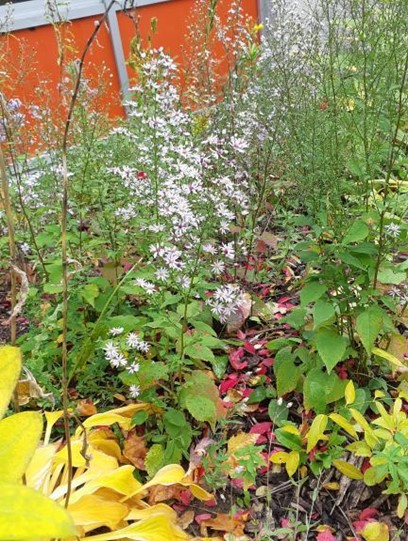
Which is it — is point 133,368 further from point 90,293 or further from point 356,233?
point 356,233

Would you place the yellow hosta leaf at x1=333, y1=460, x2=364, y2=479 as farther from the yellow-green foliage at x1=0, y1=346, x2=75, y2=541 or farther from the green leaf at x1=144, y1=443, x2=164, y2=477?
the yellow-green foliage at x1=0, y1=346, x2=75, y2=541

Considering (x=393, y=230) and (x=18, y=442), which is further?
(x=393, y=230)

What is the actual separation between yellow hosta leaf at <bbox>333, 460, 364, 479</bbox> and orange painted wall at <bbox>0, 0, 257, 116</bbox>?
3548 mm

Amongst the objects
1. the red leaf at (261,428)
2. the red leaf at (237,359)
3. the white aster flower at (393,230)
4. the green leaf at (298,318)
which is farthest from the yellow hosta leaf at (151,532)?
the white aster flower at (393,230)

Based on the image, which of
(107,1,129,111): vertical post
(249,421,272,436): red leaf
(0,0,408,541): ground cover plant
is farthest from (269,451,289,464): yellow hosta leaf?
(107,1,129,111): vertical post

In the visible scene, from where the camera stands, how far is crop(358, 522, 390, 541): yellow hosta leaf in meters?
1.85

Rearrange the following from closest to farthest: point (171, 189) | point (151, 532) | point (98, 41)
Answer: point (151, 532) < point (171, 189) < point (98, 41)

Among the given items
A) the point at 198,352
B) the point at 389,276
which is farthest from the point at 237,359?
the point at 389,276

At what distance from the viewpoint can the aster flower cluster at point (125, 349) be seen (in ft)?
6.34

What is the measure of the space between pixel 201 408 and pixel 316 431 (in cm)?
39

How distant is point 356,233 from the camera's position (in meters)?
1.98

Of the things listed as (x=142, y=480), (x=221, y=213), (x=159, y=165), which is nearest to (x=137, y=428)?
(x=142, y=480)

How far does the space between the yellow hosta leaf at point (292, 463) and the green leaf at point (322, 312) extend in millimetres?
438

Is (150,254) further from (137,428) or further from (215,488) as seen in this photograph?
(215,488)
